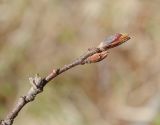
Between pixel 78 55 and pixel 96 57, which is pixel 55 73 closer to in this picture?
pixel 96 57

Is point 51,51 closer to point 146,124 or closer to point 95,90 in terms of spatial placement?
point 95,90

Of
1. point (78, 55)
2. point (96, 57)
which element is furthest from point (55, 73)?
point (78, 55)

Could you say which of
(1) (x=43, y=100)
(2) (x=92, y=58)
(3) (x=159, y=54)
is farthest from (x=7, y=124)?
(3) (x=159, y=54)

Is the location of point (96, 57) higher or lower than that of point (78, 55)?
lower

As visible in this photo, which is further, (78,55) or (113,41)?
(78,55)

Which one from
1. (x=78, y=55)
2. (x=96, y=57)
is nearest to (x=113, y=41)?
(x=96, y=57)

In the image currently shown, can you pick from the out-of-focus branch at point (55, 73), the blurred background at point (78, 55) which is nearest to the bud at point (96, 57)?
the out-of-focus branch at point (55, 73)

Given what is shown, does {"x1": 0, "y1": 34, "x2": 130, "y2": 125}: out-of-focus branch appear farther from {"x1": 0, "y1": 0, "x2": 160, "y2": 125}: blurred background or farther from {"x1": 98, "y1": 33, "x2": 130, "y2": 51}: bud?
{"x1": 0, "y1": 0, "x2": 160, "y2": 125}: blurred background

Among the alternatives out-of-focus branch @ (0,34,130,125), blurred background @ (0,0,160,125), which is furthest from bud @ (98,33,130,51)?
blurred background @ (0,0,160,125)
